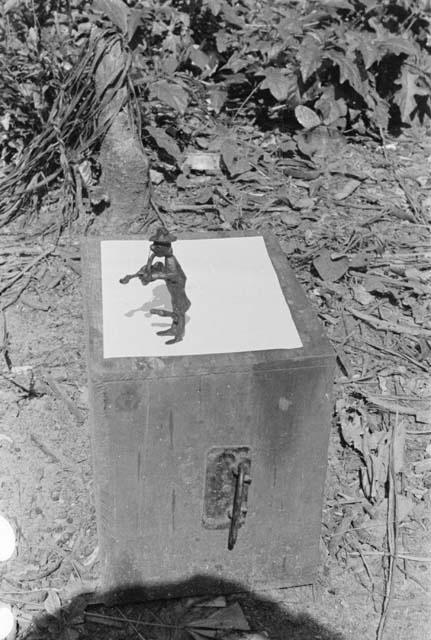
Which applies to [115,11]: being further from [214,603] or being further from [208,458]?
[214,603]

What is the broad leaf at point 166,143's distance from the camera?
4535 millimetres

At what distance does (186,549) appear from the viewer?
8.84 feet

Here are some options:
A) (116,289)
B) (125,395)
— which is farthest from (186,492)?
(116,289)

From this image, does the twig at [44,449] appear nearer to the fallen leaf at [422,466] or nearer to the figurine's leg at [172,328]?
the figurine's leg at [172,328]

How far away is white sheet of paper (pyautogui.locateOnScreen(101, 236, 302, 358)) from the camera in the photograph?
8.16 ft

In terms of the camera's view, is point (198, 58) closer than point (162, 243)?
No

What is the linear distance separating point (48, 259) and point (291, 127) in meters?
1.78

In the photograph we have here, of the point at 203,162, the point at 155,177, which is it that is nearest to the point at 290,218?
the point at 203,162

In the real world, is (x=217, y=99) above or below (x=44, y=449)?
above

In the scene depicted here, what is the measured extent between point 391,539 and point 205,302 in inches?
41.8

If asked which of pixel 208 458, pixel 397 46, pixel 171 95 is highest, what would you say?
pixel 397 46

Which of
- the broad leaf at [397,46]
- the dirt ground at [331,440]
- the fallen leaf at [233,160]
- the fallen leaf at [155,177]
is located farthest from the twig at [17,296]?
the broad leaf at [397,46]

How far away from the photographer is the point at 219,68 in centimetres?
534

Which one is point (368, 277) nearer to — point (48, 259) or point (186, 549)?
point (48, 259)
